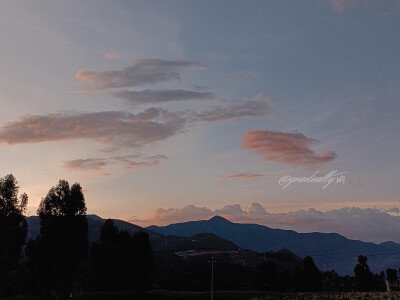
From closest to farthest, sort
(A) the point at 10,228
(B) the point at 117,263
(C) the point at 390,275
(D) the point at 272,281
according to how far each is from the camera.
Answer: (A) the point at 10,228 → (B) the point at 117,263 → (D) the point at 272,281 → (C) the point at 390,275

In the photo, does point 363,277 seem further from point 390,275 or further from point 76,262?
point 76,262

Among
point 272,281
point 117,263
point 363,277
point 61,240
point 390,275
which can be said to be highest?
point 61,240

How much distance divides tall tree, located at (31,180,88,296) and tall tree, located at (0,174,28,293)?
408 cm

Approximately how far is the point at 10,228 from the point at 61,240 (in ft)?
31.3

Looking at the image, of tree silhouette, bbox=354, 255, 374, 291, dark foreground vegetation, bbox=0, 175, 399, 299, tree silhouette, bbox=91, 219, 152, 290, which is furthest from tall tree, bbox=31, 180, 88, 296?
tree silhouette, bbox=354, 255, 374, 291

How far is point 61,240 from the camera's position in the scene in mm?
87250

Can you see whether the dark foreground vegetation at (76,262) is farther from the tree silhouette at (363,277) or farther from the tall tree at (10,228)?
the tree silhouette at (363,277)

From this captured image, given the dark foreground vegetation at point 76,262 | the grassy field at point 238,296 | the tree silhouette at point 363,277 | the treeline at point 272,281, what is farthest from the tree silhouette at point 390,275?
the grassy field at point 238,296

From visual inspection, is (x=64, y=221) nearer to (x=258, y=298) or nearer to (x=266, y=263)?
(x=258, y=298)

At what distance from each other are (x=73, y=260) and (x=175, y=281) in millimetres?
62478

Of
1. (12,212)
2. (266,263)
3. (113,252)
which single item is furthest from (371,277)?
(12,212)

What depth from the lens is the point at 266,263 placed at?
500 ft

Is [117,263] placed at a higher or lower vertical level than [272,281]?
higher

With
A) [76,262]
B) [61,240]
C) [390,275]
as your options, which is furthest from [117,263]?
[390,275]
